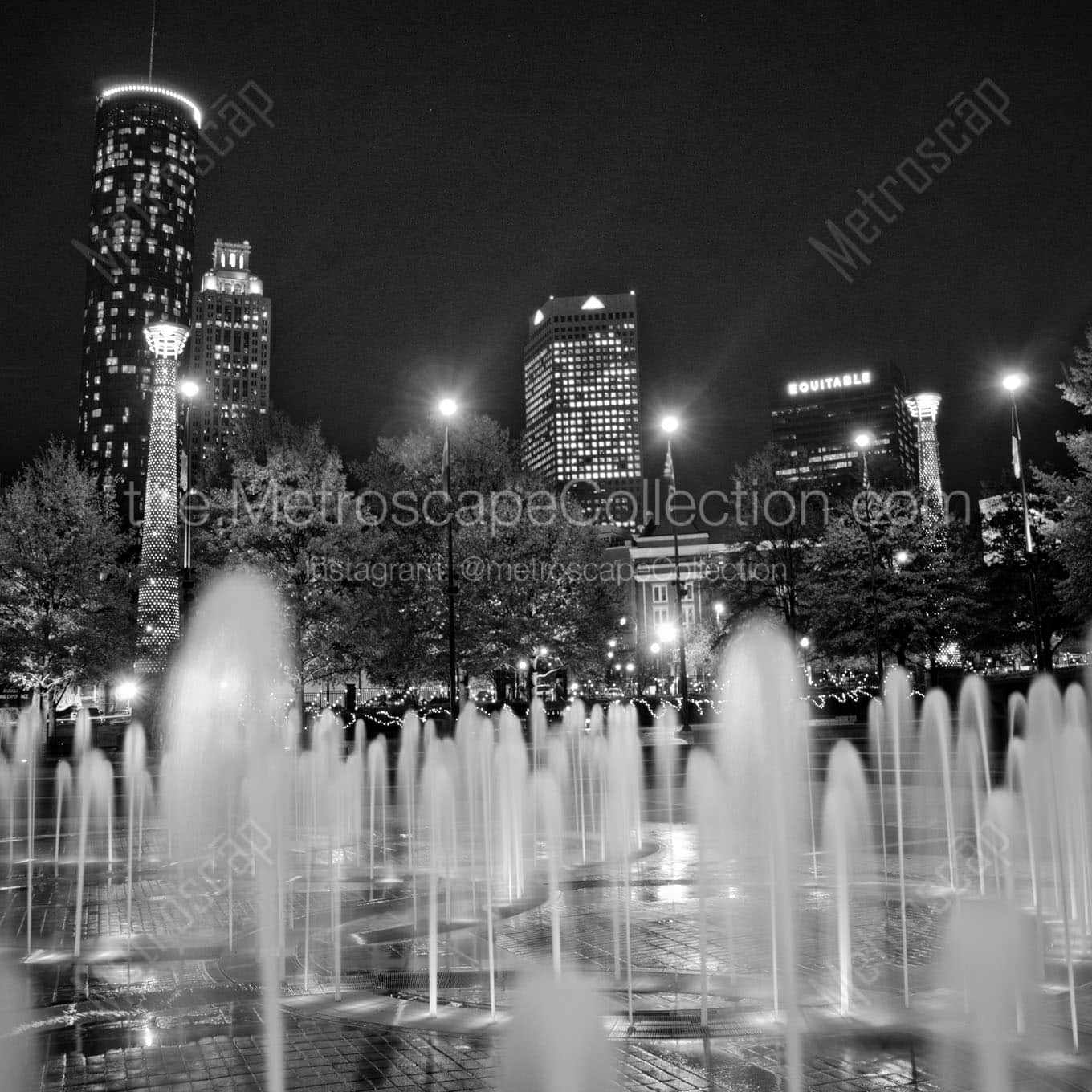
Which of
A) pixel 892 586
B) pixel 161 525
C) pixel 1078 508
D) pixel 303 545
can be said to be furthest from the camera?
pixel 161 525

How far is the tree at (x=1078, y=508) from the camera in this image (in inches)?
1185

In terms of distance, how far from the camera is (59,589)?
119ft

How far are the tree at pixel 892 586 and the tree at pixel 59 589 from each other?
26.8 m

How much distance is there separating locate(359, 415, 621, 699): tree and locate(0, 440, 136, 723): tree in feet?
30.6

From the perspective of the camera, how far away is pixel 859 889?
11.2 m

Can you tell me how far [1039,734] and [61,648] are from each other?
3001 cm

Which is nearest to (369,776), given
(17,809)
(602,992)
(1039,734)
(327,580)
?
(17,809)

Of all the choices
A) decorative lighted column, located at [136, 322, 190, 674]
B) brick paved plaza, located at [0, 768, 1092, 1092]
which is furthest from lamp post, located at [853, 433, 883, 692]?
brick paved plaza, located at [0, 768, 1092, 1092]

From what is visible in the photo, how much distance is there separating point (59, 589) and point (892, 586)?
31.7 metres

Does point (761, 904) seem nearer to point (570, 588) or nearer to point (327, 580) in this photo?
point (327, 580)

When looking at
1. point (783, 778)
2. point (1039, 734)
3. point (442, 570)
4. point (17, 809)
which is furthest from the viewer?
point (442, 570)

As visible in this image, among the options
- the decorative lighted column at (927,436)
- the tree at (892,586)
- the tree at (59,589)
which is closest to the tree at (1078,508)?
the tree at (892,586)

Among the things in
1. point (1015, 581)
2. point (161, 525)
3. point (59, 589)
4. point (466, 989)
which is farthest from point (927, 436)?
point (466, 989)

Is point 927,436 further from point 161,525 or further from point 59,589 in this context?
point 59,589
